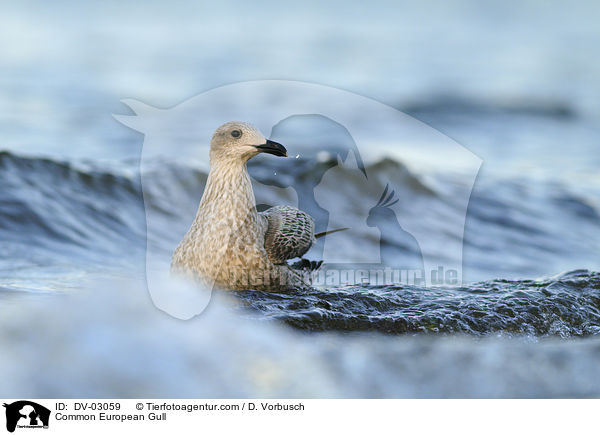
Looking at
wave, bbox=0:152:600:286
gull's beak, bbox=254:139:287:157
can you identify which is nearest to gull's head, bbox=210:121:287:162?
gull's beak, bbox=254:139:287:157

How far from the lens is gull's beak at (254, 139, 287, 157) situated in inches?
201

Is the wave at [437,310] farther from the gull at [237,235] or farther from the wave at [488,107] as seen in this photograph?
the wave at [488,107]

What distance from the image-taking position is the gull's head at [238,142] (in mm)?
5277

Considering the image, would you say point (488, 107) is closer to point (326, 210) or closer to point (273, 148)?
point (326, 210)

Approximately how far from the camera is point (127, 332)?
4.04m

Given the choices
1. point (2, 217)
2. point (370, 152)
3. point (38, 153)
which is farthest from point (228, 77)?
point (2, 217)

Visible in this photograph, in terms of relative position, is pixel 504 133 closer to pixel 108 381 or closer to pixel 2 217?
pixel 2 217

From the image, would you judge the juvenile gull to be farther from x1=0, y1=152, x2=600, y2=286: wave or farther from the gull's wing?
x1=0, y1=152, x2=600, y2=286: wave

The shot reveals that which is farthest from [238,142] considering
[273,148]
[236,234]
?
[236,234]

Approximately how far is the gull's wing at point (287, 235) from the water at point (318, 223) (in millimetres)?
365

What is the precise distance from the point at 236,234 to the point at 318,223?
9.13 feet

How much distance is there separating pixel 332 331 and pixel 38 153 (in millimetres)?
5356

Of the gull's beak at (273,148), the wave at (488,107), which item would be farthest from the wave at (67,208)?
the wave at (488,107)

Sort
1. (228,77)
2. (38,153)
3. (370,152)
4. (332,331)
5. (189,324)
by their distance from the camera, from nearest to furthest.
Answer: (189,324), (332,331), (38,153), (370,152), (228,77)
